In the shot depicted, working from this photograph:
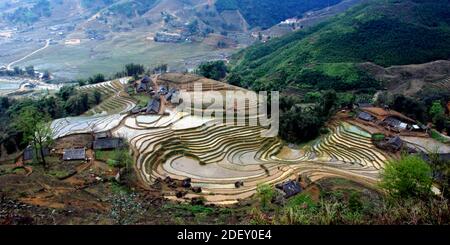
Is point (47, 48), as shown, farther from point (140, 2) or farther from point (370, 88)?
point (370, 88)

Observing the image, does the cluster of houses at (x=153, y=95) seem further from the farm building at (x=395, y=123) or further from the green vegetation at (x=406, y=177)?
the green vegetation at (x=406, y=177)

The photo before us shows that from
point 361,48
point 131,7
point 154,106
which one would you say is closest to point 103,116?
point 154,106

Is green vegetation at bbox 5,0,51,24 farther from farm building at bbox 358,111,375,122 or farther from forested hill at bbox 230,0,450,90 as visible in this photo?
farm building at bbox 358,111,375,122

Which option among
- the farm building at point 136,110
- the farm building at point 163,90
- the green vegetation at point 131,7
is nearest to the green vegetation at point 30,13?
the green vegetation at point 131,7

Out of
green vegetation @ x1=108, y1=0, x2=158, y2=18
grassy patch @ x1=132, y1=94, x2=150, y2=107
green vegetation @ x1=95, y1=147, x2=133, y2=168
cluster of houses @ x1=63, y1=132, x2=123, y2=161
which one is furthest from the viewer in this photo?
green vegetation @ x1=108, y1=0, x2=158, y2=18

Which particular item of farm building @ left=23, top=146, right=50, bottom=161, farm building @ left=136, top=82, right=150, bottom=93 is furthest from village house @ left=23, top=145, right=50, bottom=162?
farm building @ left=136, top=82, right=150, bottom=93
